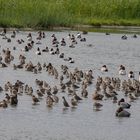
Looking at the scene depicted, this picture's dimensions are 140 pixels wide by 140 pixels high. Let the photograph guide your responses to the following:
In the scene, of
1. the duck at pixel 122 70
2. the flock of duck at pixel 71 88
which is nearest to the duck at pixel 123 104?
the flock of duck at pixel 71 88

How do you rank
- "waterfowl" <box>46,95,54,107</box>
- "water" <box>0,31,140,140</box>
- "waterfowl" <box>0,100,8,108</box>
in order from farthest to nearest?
"waterfowl" <box>46,95,54,107</box>
"waterfowl" <box>0,100,8,108</box>
"water" <box>0,31,140,140</box>

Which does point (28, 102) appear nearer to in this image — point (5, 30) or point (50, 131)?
point (50, 131)

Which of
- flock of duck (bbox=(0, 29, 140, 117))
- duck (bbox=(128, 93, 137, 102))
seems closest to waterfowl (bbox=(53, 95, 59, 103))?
flock of duck (bbox=(0, 29, 140, 117))

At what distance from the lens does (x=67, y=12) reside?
205 ft

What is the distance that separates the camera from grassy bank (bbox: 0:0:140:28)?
55.7 meters

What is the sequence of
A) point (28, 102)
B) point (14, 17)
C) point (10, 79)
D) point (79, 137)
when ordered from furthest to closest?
1. point (14, 17)
2. point (10, 79)
3. point (28, 102)
4. point (79, 137)

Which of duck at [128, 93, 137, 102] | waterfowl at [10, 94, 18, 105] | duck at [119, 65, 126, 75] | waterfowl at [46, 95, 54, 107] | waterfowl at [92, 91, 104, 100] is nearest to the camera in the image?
waterfowl at [10, 94, 18, 105]

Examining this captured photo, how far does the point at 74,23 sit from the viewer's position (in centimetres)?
6003

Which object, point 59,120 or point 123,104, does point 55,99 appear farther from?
point 59,120

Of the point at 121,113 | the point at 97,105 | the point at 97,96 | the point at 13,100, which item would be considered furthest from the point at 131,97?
the point at 13,100

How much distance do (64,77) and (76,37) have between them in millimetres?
18460

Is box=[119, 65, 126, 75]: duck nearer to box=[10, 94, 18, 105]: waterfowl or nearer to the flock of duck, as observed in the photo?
the flock of duck

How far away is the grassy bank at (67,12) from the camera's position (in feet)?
183

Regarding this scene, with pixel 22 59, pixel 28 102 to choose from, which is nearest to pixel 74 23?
pixel 22 59
